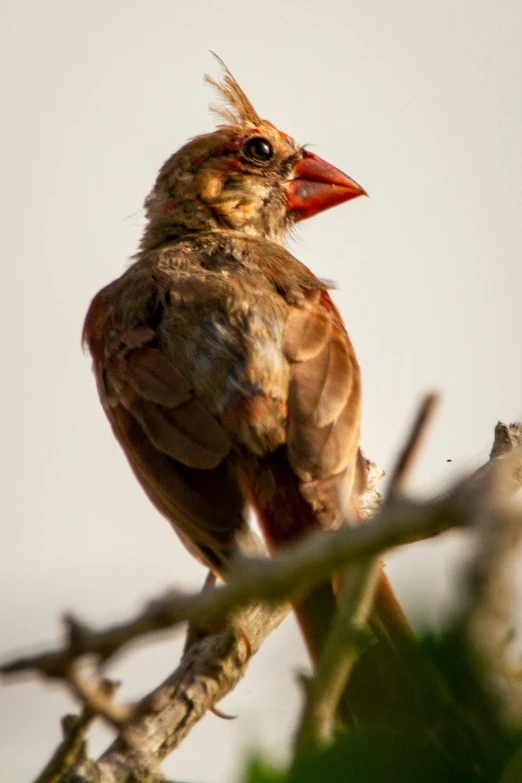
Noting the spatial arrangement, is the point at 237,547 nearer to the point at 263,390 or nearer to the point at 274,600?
the point at 263,390

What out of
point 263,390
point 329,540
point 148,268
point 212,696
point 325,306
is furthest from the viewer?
point 148,268

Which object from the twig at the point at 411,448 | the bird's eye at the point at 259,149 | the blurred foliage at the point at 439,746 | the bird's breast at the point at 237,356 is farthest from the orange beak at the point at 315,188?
the blurred foliage at the point at 439,746

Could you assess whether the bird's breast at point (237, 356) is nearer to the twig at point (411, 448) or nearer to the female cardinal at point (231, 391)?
the female cardinal at point (231, 391)

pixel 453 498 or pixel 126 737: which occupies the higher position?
pixel 453 498

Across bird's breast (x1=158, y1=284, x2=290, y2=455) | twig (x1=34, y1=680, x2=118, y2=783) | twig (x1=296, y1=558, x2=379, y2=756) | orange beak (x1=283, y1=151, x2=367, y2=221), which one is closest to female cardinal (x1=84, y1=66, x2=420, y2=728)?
bird's breast (x1=158, y1=284, x2=290, y2=455)

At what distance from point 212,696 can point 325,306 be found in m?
1.92

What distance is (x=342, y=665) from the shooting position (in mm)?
1336

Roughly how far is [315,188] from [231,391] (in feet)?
8.42

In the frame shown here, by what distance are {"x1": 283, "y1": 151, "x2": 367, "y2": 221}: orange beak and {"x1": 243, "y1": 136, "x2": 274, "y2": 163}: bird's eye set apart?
19 cm

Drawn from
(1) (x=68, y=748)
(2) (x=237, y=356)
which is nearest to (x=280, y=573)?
(1) (x=68, y=748)

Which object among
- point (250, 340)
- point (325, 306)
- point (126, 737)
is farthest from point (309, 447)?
point (126, 737)

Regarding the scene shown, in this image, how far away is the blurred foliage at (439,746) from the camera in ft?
Result: 3.78

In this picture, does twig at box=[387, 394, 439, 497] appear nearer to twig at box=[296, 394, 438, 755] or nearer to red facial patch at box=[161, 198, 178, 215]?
twig at box=[296, 394, 438, 755]

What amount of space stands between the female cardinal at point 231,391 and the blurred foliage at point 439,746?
155 cm
